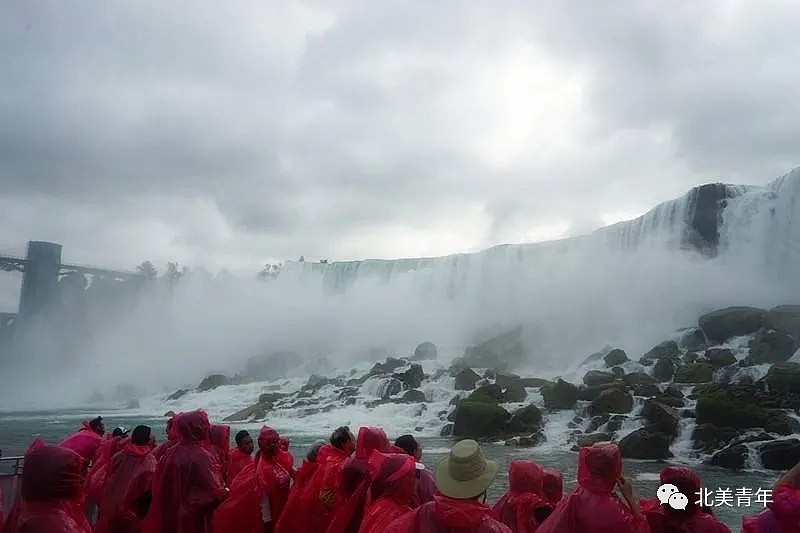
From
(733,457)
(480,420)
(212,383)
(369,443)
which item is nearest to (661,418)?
(733,457)

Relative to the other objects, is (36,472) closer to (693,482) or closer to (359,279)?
(693,482)

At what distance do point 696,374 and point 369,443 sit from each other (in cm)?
2086

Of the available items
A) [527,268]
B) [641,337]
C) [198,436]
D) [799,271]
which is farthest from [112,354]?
[198,436]

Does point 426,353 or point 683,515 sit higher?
point 683,515

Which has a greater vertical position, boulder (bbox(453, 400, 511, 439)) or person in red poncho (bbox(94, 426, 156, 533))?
person in red poncho (bbox(94, 426, 156, 533))

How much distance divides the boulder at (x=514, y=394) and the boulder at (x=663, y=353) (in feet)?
16.0

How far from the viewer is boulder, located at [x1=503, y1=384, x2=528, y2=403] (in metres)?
23.1

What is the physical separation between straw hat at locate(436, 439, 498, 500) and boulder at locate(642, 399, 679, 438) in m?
16.0

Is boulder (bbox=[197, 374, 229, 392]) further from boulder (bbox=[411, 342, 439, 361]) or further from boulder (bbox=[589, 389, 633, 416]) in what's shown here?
boulder (bbox=[589, 389, 633, 416])

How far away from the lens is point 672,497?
280 cm

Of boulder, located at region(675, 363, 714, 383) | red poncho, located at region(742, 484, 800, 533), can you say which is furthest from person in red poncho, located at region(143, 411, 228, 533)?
boulder, located at region(675, 363, 714, 383)

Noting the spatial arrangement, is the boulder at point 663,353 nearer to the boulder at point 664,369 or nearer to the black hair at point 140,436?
the boulder at point 664,369

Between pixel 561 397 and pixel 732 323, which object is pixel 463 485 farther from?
pixel 732 323

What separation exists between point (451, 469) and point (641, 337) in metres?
31.3
